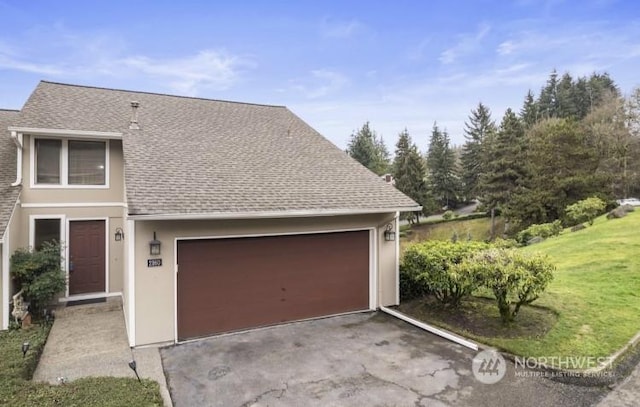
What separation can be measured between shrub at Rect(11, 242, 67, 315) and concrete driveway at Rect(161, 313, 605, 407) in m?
3.47

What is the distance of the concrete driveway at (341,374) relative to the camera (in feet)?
15.5

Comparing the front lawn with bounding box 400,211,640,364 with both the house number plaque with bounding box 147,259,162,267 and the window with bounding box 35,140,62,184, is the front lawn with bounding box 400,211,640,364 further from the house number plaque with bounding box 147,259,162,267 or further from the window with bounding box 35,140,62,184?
the window with bounding box 35,140,62,184

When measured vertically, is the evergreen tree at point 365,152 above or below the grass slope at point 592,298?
above

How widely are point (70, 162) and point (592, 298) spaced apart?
13.0 meters

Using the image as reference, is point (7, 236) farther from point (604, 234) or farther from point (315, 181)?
point (604, 234)

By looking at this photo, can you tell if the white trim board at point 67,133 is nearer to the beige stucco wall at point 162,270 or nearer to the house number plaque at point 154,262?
the beige stucco wall at point 162,270

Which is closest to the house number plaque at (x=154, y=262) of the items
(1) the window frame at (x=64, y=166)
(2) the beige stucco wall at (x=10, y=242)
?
(2) the beige stucco wall at (x=10, y=242)

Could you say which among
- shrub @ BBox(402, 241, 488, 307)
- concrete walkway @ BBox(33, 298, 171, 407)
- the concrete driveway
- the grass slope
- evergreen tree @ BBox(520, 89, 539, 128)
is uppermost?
evergreen tree @ BBox(520, 89, 539, 128)

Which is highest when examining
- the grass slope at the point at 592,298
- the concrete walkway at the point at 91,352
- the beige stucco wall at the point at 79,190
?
the beige stucco wall at the point at 79,190

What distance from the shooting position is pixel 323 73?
818 inches

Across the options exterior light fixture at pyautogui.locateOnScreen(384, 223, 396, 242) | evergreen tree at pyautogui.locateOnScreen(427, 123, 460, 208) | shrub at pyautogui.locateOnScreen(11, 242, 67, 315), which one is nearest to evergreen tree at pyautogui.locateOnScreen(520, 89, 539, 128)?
evergreen tree at pyautogui.locateOnScreen(427, 123, 460, 208)

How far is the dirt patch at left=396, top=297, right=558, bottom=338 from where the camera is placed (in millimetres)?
6743

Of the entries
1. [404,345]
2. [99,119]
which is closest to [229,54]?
[99,119]

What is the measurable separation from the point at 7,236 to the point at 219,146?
4.78 metres
